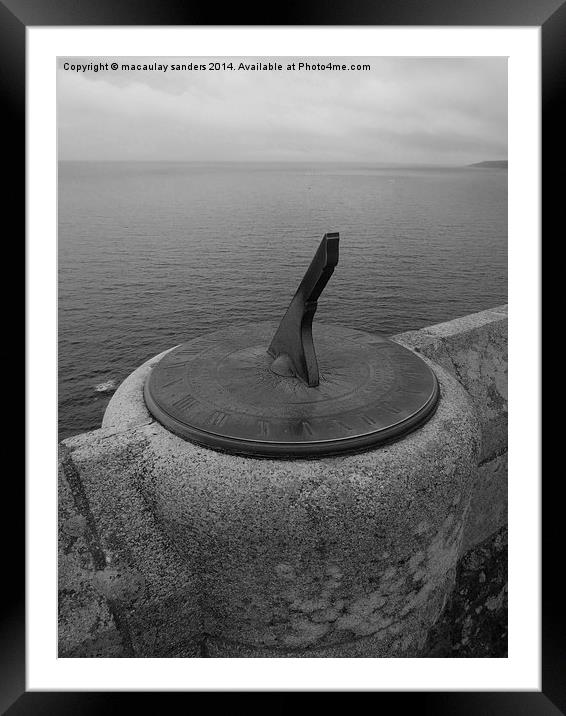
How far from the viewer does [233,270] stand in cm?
1449

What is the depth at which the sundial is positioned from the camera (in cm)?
338

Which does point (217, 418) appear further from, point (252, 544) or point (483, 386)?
point (483, 386)

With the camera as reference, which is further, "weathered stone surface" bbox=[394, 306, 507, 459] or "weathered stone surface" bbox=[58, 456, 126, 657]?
"weathered stone surface" bbox=[394, 306, 507, 459]

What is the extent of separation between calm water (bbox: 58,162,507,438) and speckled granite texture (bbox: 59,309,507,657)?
4503 millimetres

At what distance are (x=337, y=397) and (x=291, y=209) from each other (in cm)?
2130

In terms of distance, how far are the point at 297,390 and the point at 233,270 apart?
11.0 metres

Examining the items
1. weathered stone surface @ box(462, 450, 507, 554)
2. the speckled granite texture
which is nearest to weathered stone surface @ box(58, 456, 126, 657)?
the speckled granite texture

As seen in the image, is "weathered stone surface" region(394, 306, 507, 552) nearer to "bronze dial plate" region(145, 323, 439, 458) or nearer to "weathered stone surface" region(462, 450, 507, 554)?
"weathered stone surface" region(462, 450, 507, 554)

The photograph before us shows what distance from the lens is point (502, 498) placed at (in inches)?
217

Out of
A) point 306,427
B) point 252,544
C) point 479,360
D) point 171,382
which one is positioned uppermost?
point 479,360

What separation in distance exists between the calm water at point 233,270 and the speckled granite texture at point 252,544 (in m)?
4.50

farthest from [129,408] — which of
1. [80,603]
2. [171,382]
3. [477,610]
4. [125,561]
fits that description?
[477,610]

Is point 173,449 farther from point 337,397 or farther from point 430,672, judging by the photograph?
point 430,672
